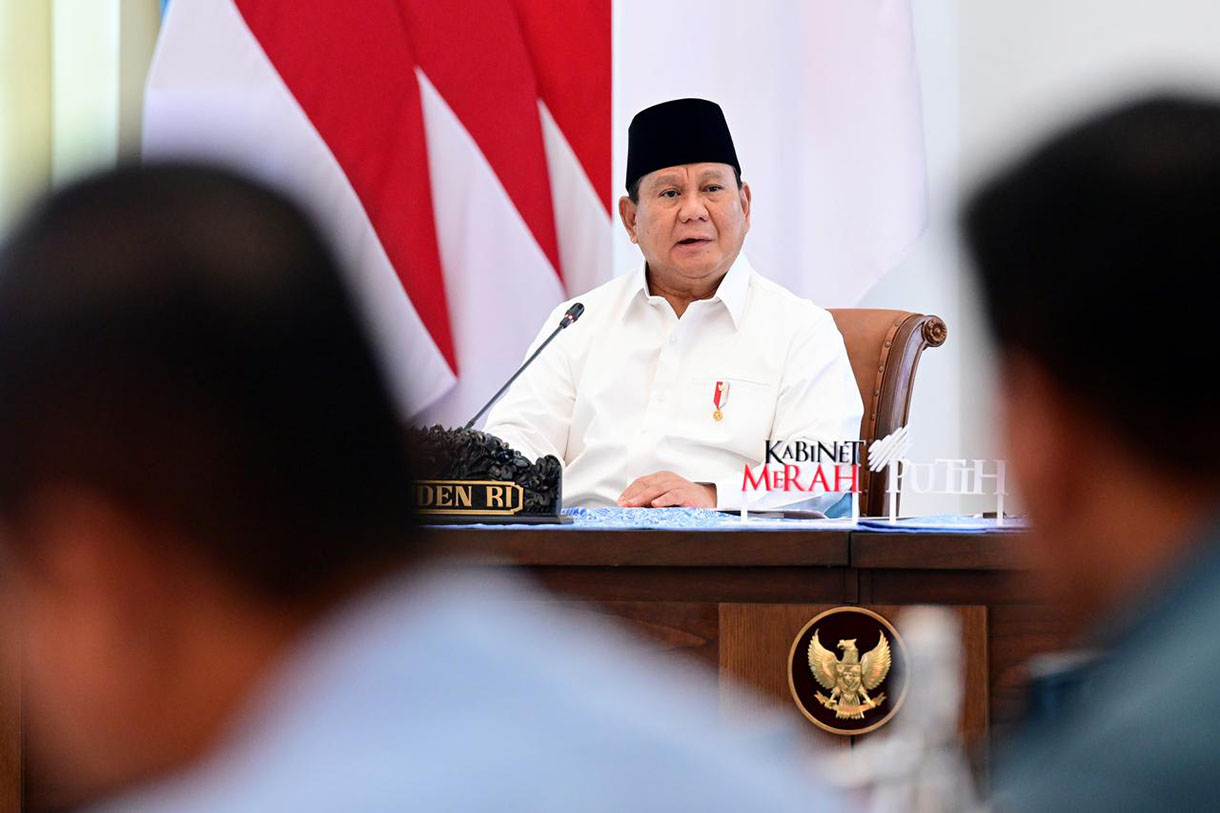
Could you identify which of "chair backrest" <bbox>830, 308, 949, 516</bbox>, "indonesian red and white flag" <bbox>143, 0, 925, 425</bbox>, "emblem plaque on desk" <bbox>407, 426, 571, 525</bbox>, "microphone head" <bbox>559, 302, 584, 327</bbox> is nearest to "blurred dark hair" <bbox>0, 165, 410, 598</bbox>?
"emblem plaque on desk" <bbox>407, 426, 571, 525</bbox>

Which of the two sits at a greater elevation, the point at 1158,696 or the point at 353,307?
the point at 353,307

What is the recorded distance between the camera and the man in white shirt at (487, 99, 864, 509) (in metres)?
3.36

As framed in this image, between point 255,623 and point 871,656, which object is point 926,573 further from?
point 255,623

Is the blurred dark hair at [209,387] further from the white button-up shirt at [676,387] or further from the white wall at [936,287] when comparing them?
the white wall at [936,287]

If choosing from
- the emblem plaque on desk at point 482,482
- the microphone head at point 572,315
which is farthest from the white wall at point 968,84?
the emblem plaque on desk at point 482,482

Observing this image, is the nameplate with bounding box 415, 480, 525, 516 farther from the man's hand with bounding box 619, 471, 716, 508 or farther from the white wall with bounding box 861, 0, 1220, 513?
the white wall with bounding box 861, 0, 1220, 513

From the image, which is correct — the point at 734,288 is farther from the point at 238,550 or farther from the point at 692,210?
the point at 238,550

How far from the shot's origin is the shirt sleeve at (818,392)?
328 centimetres

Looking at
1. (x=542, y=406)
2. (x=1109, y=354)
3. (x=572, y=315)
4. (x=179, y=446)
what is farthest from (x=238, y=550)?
(x=542, y=406)

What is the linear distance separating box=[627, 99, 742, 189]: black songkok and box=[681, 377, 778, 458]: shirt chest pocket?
561mm

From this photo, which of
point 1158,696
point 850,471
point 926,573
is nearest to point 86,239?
point 1158,696

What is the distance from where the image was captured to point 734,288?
3568mm

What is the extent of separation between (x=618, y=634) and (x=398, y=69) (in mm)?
2396

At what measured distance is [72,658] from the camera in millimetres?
639
